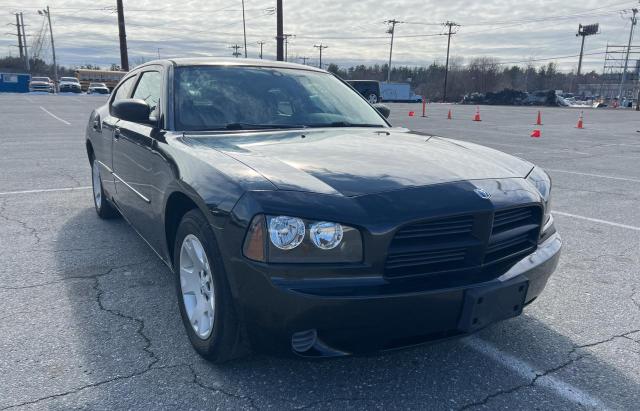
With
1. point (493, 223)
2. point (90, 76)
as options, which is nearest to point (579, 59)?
point (90, 76)

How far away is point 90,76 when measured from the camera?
208 ft

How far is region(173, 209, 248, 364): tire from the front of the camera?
2.33 m

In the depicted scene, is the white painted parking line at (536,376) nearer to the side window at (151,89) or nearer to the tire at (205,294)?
the tire at (205,294)

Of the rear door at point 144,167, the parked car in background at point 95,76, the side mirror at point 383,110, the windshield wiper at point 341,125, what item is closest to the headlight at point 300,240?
the rear door at point 144,167

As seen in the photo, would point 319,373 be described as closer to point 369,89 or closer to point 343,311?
Answer: point 343,311

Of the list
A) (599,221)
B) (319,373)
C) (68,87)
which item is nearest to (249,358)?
(319,373)

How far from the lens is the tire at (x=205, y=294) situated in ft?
7.65

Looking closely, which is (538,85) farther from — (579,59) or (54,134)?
(54,134)

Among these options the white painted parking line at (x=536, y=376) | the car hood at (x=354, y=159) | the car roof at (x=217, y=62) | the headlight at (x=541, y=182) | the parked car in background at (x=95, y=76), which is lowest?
the white painted parking line at (x=536, y=376)

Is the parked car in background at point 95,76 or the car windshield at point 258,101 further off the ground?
Result: the parked car in background at point 95,76

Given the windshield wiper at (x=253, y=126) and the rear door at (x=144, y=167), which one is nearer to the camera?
the rear door at (x=144, y=167)

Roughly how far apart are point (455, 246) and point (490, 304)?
11.7 inches

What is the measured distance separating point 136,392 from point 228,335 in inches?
19.9

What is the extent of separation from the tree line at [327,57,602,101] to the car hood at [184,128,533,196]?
86658 mm
